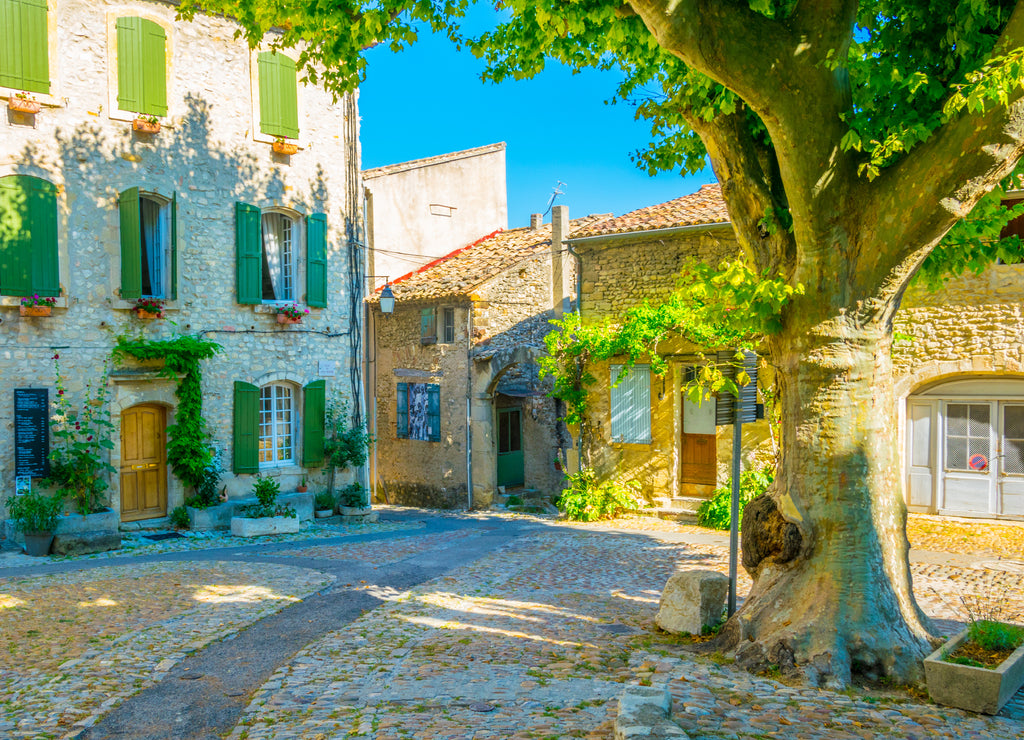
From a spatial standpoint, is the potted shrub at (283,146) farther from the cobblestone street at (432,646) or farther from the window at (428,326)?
the cobblestone street at (432,646)

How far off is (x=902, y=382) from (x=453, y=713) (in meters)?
9.84

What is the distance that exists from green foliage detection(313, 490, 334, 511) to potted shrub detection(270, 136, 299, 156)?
611 centimetres

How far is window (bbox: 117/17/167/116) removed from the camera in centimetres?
1242

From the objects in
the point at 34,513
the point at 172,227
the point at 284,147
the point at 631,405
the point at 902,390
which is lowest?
the point at 34,513

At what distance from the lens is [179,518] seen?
13.0 meters

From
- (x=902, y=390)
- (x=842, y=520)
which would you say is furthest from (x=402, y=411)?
(x=842, y=520)

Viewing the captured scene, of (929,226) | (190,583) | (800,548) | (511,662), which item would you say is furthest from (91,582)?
(929,226)

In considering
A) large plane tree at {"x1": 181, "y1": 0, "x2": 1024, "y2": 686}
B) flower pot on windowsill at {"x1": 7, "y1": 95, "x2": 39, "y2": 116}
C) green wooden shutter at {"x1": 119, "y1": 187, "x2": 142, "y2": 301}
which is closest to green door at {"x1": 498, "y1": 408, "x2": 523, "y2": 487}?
green wooden shutter at {"x1": 119, "y1": 187, "x2": 142, "y2": 301}

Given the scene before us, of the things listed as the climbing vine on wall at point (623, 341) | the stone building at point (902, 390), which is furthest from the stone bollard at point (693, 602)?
the stone building at point (902, 390)

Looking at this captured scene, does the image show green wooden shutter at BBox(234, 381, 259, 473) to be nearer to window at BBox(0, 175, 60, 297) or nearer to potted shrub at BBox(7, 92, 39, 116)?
window at BBox(0, 175, 60, 297)

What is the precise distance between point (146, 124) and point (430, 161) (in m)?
8.93

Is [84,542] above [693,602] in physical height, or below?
below

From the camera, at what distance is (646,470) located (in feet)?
47.5

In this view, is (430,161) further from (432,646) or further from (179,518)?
(432,646)
